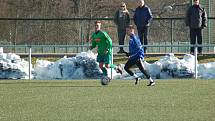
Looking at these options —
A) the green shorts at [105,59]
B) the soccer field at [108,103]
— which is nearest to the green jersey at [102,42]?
the green shorts at [105,59]

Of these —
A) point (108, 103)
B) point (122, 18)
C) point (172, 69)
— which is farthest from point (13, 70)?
point (108, 103)

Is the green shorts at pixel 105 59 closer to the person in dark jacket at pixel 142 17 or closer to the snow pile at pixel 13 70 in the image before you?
the snow pile at pixel 13 70

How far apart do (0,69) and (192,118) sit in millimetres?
14506

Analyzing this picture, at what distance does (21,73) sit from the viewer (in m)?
25.4

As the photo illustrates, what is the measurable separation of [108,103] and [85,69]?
11.0 meters

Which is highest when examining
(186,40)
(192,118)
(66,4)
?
(66,4)

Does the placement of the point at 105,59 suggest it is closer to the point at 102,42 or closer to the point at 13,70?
the point at 102,42

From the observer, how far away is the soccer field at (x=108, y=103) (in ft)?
40.1

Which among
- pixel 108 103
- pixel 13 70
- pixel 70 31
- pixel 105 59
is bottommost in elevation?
pixel 108 103

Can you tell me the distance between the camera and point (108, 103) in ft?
47.8

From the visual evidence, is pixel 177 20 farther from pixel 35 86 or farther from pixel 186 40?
pixel 35 86

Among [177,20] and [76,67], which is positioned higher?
[177,20]

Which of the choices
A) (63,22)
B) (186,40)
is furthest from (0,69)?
(186,40)

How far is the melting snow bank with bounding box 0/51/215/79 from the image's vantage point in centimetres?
2523
